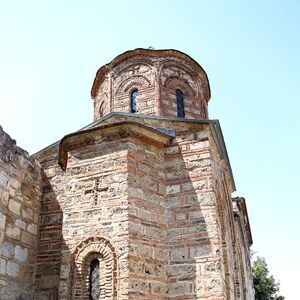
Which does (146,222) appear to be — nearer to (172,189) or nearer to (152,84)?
(172,189)

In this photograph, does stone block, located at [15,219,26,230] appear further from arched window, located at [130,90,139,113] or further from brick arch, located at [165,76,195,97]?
brick arch, located at [165,76,195,97]

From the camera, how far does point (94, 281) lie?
5465 mm

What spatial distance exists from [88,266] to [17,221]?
148 cm

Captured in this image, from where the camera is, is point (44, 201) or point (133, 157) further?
point (44, 201)

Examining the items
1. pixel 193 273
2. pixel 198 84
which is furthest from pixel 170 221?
pixel 198 84

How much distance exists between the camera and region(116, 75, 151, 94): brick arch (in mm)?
10906

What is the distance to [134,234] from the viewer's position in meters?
5.55

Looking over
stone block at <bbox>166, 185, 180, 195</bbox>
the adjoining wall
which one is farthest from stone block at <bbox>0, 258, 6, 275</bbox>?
stone block at <bbox>166, 185, 180, 195</bbox>

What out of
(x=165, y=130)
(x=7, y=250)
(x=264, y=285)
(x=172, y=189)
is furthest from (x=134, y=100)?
(x=264, y=285)

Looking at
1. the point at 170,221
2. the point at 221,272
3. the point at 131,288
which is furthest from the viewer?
the point at 170,221

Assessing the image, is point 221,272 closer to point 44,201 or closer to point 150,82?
point 44,201

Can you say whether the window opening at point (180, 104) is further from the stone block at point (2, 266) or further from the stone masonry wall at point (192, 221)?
the stone block at point (2, 266)

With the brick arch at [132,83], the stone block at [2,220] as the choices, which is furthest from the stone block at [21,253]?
the brick arch at [132,83]

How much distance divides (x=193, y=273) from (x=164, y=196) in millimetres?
1238
